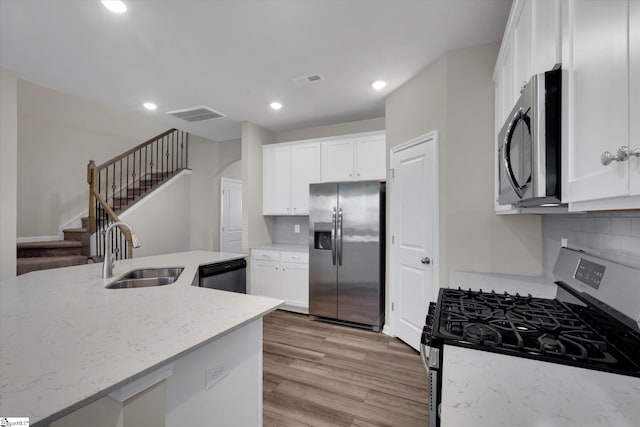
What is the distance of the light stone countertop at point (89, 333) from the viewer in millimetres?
746

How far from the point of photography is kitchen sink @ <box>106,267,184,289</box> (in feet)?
7.13

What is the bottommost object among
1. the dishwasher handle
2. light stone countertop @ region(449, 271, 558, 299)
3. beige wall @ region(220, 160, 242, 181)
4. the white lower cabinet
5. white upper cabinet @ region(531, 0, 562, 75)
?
the white lower cabinet

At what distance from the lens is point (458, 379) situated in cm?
80

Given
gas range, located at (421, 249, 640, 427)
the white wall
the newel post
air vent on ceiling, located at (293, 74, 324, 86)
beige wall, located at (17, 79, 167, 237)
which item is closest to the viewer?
gas range, located at (421, 249, 640, 427)

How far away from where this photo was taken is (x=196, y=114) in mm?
3984

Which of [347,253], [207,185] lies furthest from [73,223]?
[347,253]

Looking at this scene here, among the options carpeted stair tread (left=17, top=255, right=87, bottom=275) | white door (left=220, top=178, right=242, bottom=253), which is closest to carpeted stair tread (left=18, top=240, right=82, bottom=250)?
carpeted stair tread (left=17, top=255, right=87, bottom=275)

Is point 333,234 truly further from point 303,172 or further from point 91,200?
point 91,200

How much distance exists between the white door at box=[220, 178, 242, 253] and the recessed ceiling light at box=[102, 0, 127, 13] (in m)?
3.75

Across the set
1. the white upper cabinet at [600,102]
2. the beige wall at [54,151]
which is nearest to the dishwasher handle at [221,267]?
the beige wall at [54,151]

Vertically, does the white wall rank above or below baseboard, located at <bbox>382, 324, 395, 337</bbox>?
above

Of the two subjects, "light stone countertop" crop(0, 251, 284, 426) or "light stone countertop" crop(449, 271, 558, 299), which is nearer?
"light stone countertop" crop(0, 251, 284, 426)

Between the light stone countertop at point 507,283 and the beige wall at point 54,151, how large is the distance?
14.7ft

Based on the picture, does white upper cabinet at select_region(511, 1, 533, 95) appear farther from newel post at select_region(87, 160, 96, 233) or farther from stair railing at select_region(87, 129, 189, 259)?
stair railing at select_region(87, 129, 189, 259)
